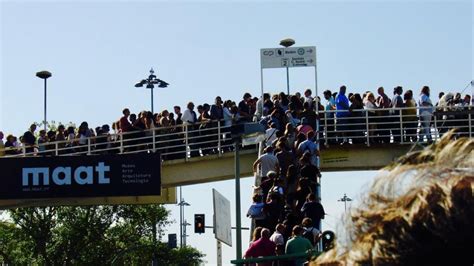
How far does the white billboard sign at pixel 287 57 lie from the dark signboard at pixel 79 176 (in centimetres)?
410

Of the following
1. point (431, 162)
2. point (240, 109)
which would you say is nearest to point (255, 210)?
point (240, 109)

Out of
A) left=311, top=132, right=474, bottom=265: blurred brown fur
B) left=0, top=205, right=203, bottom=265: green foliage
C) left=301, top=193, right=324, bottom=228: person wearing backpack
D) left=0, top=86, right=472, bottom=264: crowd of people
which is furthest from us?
left=0, top=205, right=203, bottom=265: green foliage

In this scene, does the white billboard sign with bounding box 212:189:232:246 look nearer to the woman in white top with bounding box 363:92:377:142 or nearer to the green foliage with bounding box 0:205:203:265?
the woman in white top with bounding box 363:92:377:142

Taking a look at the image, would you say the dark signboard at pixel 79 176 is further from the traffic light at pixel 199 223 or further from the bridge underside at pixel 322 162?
A: the traffic light at pixel 199 223

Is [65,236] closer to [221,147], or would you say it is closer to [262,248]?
[221,147]

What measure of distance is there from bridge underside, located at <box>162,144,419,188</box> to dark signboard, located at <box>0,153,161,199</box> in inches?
46.5

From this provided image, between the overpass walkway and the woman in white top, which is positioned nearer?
the woman in white top

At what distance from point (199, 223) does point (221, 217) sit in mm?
20544

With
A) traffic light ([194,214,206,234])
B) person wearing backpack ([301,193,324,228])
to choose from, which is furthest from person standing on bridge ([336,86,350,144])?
person wearing backpack ([301,193,324,228])

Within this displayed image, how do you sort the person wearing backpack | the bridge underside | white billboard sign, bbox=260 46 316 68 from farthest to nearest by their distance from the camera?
the bridge underside → white billboard sign, bbox=260 46 316 68 → the person wearing backpack

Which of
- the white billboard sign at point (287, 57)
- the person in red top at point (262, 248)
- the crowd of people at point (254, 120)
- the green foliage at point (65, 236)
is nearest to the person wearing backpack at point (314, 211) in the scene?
the person in red top at point (262, 248)

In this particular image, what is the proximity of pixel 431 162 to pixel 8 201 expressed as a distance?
31851 millimetres

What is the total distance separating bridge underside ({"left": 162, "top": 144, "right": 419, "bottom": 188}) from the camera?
3278 cm

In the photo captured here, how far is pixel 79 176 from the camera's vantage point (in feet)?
107
